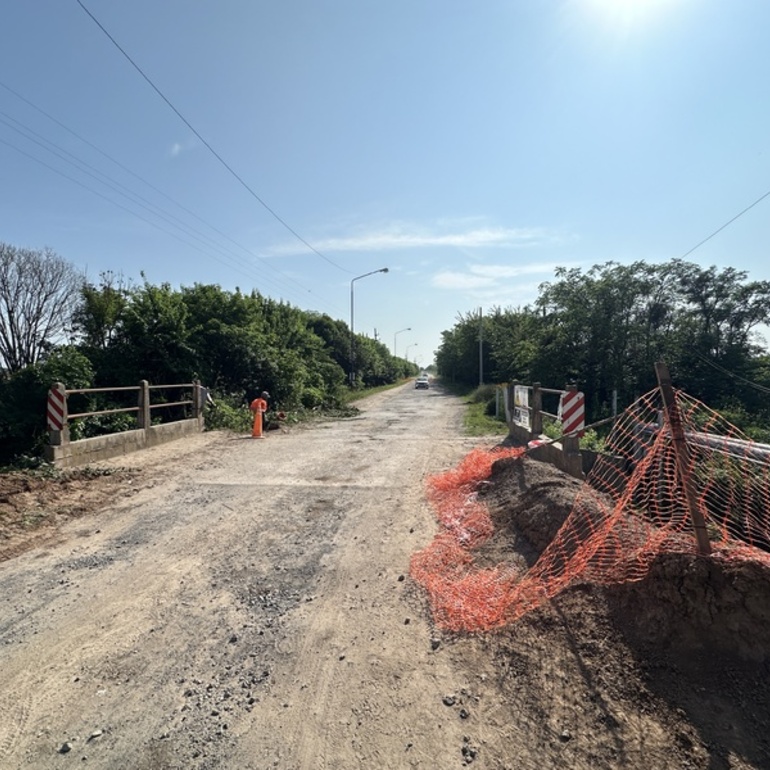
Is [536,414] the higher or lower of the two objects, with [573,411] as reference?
lower

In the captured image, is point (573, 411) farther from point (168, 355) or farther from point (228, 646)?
point (168, 355)

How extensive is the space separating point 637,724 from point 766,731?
560mm

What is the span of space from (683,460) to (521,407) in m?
8.55

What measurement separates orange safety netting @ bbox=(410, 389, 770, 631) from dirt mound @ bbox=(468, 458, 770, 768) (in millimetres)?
182

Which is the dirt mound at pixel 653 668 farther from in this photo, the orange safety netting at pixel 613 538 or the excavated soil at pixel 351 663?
the orange safety netting at pixel 613 538

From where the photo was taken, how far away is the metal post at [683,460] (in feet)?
9.96

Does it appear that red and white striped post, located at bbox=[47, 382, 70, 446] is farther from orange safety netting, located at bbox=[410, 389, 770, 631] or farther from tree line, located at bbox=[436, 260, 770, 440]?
tree line, located at bbox=[436, 260, 770, 440]

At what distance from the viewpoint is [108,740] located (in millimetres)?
2393

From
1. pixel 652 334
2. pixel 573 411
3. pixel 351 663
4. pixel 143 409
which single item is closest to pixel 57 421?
pixel 143 409

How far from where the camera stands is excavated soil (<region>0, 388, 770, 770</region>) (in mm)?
2303

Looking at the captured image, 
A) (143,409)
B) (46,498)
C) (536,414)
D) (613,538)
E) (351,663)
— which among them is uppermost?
(143,409)

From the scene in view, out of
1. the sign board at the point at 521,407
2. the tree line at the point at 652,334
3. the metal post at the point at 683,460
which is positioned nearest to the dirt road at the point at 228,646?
the metal post at the point at 683,460

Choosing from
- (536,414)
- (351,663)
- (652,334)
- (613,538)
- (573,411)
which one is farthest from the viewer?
(652,334)

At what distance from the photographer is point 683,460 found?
3127mm
